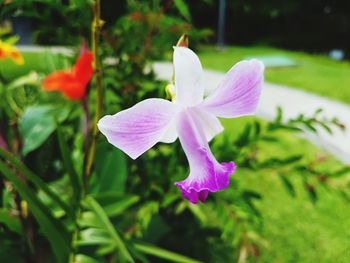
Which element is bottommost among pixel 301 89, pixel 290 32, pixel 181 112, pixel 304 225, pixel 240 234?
pixel 290 32

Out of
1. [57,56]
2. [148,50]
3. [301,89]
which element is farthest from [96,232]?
[301,89]

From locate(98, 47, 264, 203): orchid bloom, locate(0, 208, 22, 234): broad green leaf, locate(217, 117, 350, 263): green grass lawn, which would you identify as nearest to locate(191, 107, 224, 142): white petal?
locate(98, 47, 264, 203): orchid bloom

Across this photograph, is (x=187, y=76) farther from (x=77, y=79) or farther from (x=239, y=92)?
(x=77, y=79)

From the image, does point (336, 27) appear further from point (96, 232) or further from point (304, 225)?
point (96, 232)

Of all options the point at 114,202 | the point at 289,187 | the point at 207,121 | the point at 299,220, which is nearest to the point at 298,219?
the point at 299,220

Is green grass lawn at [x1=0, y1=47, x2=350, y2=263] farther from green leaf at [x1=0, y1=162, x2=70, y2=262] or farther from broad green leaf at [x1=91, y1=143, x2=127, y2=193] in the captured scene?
green leaf at [x1=0, y1=162, x2=70, y2=262]

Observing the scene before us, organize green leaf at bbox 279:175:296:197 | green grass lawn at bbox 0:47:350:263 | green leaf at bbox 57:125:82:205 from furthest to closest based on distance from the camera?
green grass lawn at bbox 0:47:350:263 → green leaf at bbox 279:175:296:197 → green leaf at bbox 57:125:82:205

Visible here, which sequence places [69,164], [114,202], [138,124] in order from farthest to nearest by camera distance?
[114,202] → [69,164] → [138,124]
